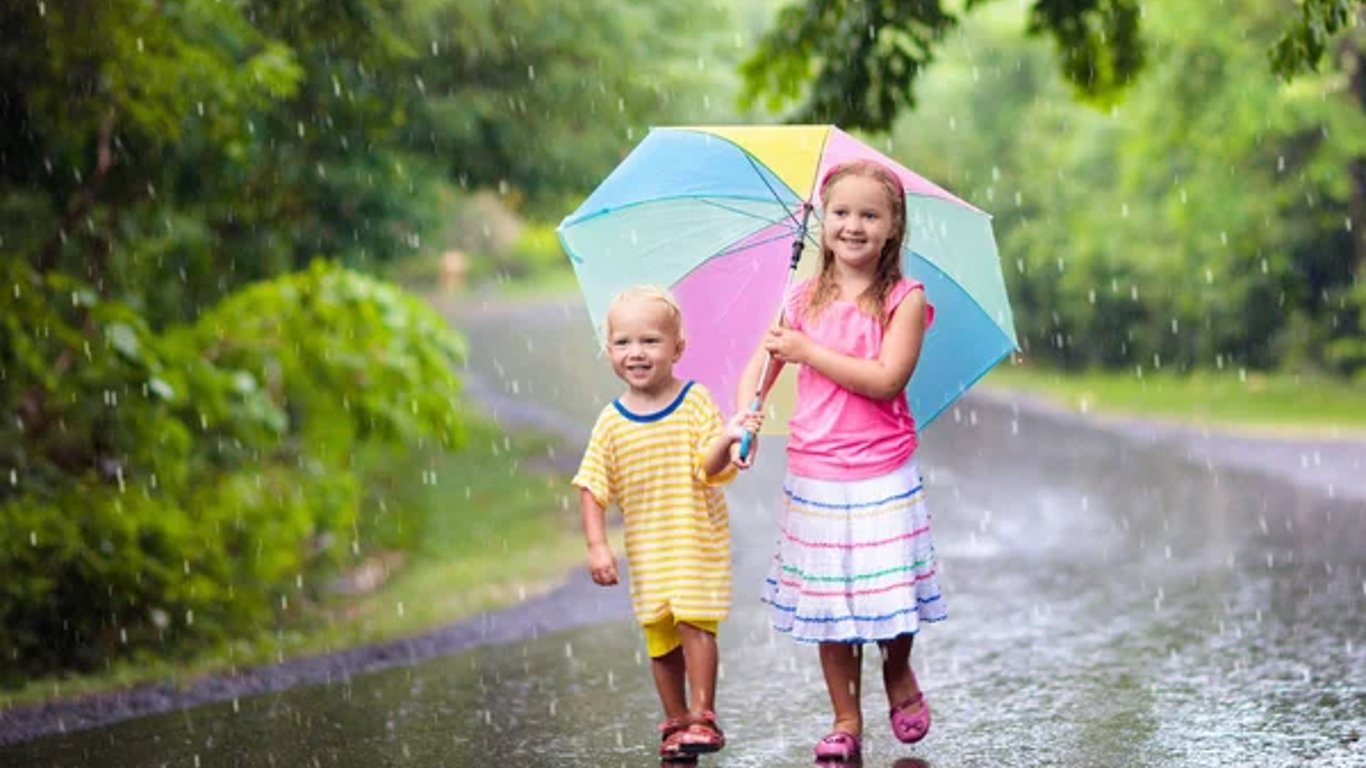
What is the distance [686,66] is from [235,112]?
542cm

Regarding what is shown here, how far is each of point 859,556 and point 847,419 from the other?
39 cm

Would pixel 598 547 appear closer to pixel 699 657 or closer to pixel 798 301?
pixel 699 657

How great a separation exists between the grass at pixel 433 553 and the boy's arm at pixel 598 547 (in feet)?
11.1

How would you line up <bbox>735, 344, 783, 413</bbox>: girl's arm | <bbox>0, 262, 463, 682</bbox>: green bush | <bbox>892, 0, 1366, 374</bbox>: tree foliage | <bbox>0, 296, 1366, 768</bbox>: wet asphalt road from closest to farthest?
<bbox>735, 344, 783, 413</bbox>: girl's arm → <bbox>0, 296, 1366, 768</bbox>: wet asphalt road → <bbox>0, 262, 463, 682</bbox>: green bush → <bbox>892, 0, 1366, 374</bbox>: tree foliage

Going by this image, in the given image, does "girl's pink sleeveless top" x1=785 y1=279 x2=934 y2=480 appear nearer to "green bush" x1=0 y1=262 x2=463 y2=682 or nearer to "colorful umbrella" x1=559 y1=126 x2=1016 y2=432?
"colorful umbrella" x1=559 y1=126 x2=1016 y2=432

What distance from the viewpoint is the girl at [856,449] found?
5.61 m

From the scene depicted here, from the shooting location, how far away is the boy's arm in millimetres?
5688

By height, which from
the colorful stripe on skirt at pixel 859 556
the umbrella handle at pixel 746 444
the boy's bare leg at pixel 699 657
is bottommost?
the boy's bare leg at pixel 699 657

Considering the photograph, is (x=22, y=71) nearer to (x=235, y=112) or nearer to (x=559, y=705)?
(x=235, y=112)

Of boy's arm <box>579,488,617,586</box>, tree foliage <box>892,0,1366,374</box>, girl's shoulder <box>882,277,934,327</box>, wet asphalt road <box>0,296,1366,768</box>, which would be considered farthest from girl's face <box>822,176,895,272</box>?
tree foliage <box>892,0,1366,374</box>

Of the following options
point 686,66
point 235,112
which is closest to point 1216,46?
point 686,66

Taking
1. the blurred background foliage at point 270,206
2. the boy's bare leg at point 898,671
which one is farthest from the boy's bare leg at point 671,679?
the blurred background foliage at point 270,206

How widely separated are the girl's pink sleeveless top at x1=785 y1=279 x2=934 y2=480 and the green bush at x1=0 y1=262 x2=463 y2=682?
4.20m

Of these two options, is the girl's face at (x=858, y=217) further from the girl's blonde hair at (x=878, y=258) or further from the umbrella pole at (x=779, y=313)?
the umbrella pole at (x=779, y=313)
